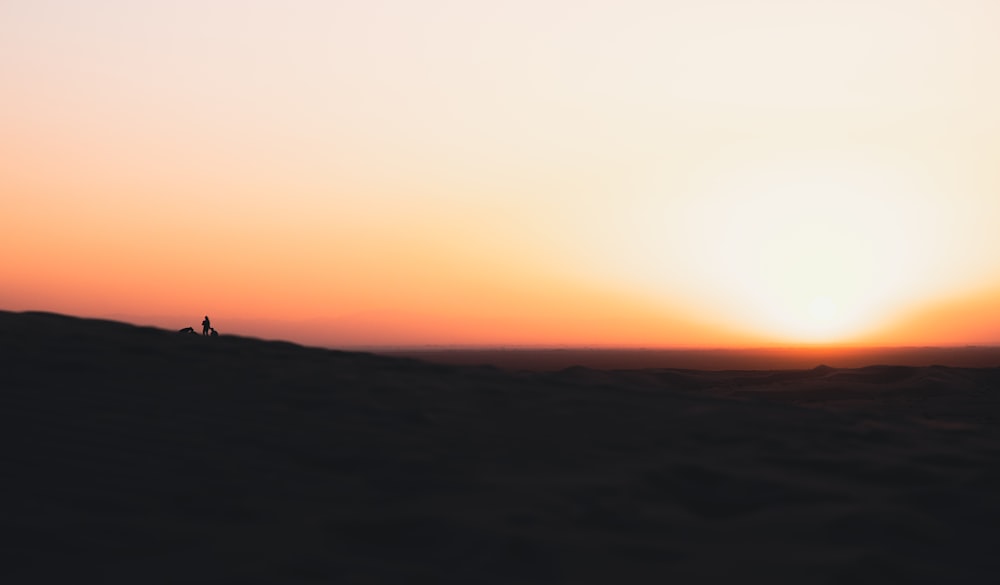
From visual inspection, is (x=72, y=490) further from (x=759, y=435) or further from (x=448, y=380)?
(x=759, y=435)

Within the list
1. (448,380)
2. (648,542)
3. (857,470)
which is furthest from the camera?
(448,380)

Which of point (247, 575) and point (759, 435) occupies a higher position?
point (759, 435)

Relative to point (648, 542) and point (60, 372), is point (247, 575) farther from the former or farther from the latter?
point (60, 372)

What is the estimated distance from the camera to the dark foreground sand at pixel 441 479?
368cm

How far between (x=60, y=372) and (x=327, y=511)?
9.47 feet

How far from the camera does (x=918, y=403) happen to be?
485 inches

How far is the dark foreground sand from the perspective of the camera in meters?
3.68

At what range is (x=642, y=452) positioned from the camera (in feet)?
17.3

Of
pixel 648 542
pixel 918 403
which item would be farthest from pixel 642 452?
pixel 918 403

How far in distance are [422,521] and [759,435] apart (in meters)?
2.68

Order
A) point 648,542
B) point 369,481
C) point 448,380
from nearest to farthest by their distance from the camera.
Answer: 1. point 648,542
2. point 369,481
3. point 448,380

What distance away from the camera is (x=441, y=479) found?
4.65 meters

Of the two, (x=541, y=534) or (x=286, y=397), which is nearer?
(x=541, y=534)

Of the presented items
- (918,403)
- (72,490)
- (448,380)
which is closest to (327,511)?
(72,490)
